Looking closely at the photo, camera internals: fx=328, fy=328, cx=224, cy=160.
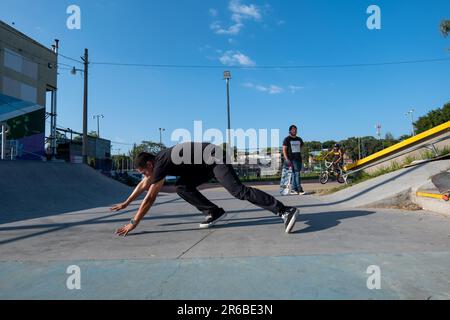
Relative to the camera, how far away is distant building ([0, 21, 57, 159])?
2845 cm

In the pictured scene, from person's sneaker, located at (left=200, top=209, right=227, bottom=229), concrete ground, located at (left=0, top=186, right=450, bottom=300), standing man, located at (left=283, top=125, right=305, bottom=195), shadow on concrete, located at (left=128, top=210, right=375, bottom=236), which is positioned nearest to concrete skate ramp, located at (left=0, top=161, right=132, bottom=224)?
concrete ground, located at (left=0, top=186, right=450, bottom=300)

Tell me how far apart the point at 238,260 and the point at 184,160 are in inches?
66.7

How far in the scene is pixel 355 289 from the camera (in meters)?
2.08

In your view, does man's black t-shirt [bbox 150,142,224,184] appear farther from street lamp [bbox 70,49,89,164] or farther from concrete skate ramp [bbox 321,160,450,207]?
street lamp [bbox 70,49,89,164]

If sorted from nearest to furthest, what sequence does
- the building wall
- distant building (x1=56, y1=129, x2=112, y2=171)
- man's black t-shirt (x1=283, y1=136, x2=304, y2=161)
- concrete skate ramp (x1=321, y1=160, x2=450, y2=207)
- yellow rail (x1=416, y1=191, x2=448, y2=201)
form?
yellow rail (x1=416, y1=191, x2=448, y2=201) < concrete skate ramp (x1=321, y1=160, x2=450, y2=207) < the building wall < man's black t-shirt (x1=283, y1=136, x2=304, y2=161) < distant building (x1=56, y1=129, x2=112, y2=171)

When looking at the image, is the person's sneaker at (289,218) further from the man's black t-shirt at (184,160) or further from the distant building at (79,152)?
the distant building at (79,152)

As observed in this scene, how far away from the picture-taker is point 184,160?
162 inches

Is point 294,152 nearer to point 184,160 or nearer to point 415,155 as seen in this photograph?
point 415,155

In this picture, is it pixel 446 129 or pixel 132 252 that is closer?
pixel 132 252

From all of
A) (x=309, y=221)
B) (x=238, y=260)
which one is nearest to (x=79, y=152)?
(x=309, y=221)

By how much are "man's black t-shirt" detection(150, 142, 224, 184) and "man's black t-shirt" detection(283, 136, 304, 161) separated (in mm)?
4823
